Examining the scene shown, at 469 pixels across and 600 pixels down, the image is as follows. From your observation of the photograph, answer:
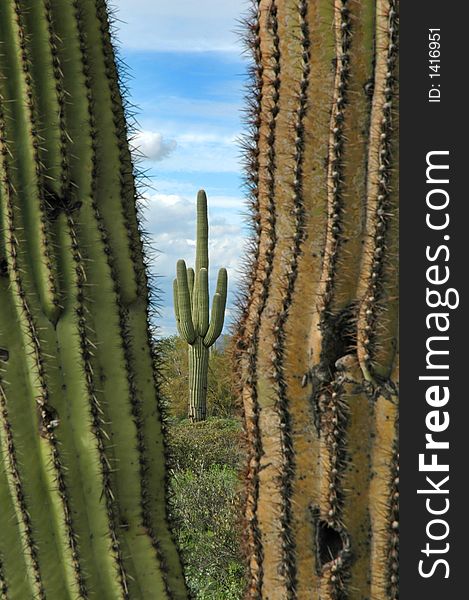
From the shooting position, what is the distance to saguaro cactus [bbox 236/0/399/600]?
2.70 metres

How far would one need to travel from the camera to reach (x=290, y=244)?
2844mm

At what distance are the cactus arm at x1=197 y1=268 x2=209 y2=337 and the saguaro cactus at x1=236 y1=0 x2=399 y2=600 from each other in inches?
509

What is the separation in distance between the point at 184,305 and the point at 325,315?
1326 centimetres

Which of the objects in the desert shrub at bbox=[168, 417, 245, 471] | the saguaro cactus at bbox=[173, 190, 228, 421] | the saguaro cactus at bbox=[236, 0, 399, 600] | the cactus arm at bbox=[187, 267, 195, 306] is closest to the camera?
the saguaro cactus at bbox=[236, 0, 399, 600]

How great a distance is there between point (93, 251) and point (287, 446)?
1.08 meters

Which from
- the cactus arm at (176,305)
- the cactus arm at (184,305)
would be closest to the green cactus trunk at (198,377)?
the cactus arm at (184,305)

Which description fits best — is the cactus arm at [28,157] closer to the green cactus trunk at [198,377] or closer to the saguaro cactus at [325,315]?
the saguaro cactus at [325,315]

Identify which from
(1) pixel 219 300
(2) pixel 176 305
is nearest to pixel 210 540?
(1) pixel 219 300

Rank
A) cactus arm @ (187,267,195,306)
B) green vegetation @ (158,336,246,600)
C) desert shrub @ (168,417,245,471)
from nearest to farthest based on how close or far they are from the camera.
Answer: green vegetation @ (158,336,246,600) < desert shrub @ (168,417,245,471) < cactus arm @ (187,267,195,306)

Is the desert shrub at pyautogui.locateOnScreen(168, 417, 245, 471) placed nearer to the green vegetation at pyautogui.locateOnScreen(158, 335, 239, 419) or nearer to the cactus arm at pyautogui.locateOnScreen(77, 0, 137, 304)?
the green vegetation at pyautogui.locateOnScreen(158, 335, 239, 419)

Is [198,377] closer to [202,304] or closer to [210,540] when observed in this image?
[202,304]

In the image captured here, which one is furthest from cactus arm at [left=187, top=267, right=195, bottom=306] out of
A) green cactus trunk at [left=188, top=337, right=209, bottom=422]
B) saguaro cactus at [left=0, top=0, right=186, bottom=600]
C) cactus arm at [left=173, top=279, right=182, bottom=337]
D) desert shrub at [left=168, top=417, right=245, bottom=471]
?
saguaro cactus at [left=0, top=0, right=186, bottom=600]

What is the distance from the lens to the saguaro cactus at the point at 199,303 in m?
15.8

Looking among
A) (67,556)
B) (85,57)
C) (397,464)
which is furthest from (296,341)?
(85,57)
